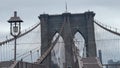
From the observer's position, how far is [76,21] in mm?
69250

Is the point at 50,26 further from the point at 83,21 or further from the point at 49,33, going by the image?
the point at 83,21

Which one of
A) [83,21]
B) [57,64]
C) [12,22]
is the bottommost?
[57,64]

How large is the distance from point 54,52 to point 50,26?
14.1m

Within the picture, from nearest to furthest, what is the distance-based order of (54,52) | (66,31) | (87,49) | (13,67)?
(13,67)
(54,52)
(66,31)
(87,49)

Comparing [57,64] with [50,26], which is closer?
[57,64]

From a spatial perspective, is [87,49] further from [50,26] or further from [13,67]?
[13,67]

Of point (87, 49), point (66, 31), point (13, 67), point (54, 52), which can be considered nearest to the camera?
point (13, 67)

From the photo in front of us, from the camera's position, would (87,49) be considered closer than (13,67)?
No

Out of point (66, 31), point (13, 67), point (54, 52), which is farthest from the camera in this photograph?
point (66, 31)

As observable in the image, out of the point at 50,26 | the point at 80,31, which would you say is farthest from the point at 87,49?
the point at 50,26

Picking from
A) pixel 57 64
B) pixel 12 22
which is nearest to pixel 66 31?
pixel 57 64

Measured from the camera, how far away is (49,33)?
6969 cm

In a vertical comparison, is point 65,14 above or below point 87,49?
above

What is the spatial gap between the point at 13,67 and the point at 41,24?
49.9m
